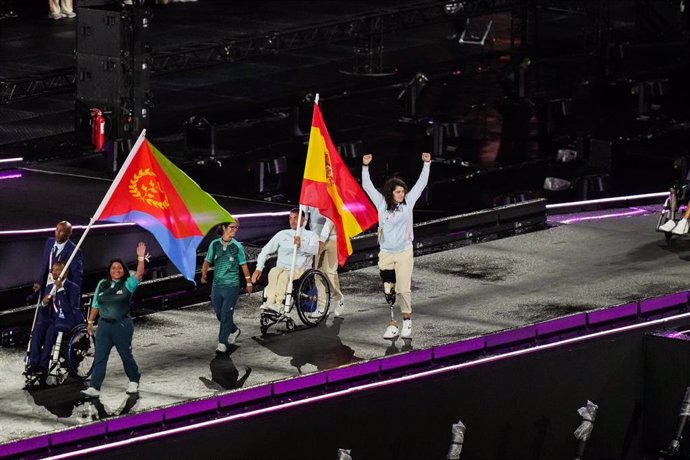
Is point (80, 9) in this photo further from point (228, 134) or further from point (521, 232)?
point (521, 232)

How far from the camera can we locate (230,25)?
1732 inches

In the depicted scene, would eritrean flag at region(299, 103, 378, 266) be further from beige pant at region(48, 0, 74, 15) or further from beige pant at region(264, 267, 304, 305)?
beige pant at region(48, 0, 74, 15)

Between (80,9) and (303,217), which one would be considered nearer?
(303,217)

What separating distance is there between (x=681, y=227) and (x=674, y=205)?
337 mm

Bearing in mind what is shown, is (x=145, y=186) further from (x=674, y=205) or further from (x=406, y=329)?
(x=674, y=205)

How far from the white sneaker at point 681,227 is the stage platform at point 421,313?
323mm

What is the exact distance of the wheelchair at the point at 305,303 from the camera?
21.2m

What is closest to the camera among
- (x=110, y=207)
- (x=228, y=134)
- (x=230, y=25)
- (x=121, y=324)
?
(x=121, y=324)

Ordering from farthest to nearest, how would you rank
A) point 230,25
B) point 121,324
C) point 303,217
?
point 230,25 → point 303,217 → point 121,324

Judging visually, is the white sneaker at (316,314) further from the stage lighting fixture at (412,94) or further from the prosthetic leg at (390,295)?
the stage lighting fixture at (412,94)

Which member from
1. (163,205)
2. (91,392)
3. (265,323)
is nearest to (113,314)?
(91,392)

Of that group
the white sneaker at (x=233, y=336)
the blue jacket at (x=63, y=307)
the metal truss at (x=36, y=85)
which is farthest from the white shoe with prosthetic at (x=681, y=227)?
the metal truss at (x=36, y=85)

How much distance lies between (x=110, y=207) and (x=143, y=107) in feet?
38.9

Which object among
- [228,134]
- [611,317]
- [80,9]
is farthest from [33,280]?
[228,134]
